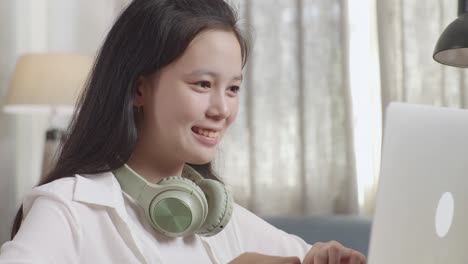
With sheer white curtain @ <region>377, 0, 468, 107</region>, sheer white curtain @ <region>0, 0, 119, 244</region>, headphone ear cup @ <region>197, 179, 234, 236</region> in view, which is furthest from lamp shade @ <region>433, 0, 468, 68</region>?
sheer white curtain @ <region>0, 0, 119, 244</region>

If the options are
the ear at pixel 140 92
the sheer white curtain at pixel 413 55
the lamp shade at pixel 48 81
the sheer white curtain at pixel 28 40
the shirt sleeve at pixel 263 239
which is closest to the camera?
the ear at pixel 140 92

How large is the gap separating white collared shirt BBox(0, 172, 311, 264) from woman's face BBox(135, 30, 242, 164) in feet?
0.34

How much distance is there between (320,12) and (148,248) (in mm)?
2516

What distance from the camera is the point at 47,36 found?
375 cm

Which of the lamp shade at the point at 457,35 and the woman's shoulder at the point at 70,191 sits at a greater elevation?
the lamp shade at the point at 457,35

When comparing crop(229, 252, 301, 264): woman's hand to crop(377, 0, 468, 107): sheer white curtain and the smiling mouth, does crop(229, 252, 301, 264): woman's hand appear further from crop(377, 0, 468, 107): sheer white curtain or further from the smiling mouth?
crop(377, 0, 468, 107): sheer white curtain

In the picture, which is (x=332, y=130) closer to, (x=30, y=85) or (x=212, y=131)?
(x=30, y=85)

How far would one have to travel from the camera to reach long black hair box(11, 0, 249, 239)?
1.21 metres

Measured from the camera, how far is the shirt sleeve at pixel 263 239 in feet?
4.73

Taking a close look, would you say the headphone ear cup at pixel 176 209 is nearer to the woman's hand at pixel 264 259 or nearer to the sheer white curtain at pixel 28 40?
the woman's hand at pixel 264 259

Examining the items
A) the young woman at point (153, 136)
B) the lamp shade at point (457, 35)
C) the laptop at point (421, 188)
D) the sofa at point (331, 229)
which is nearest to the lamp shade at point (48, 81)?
the sofa at point (331, 229)

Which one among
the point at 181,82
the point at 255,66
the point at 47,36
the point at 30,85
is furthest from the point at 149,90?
the point at 47,36

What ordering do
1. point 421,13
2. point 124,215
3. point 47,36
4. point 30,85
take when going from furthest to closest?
point 47,36
point 421,13
point 30,85
point 124,215

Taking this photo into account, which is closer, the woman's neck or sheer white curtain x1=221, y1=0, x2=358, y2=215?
the woman's neck
